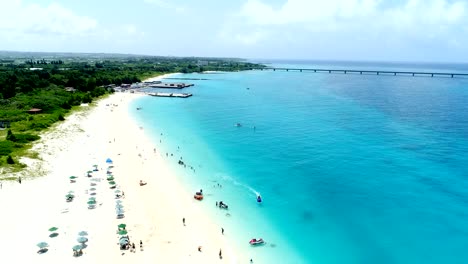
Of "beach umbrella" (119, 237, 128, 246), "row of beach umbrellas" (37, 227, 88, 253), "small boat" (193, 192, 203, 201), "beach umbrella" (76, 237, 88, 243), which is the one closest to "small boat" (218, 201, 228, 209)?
"small boat" (193, 192, 203, 201)

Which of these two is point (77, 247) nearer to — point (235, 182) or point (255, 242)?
point (255, 242)

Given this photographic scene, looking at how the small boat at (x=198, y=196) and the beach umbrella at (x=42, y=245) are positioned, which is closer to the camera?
the beach umbrella at (x=42, y=245)

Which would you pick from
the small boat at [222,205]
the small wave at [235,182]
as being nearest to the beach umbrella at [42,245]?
the small boat at [222,205]

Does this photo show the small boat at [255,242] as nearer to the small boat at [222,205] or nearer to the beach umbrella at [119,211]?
the small boat at [222,205]

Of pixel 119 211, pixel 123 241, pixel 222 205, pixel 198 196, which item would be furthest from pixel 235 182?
pixel 123 241

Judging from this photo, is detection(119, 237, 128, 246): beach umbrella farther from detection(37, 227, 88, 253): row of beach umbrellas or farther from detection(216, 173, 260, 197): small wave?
detection(216, 173, 260, 197): small wave

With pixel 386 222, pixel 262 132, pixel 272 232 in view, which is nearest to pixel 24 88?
pixel 262 132

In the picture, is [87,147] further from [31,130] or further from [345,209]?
[345,209]
